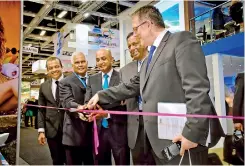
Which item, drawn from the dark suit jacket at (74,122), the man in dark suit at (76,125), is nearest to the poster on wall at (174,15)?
the man in dark suit at (76,125)

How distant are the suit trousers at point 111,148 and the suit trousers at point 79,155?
0.78 ft

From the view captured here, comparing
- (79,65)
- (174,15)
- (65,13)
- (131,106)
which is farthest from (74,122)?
(65,13)

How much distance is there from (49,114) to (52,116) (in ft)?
0.17

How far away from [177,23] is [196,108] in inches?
133

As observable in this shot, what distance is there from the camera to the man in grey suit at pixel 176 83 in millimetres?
1351

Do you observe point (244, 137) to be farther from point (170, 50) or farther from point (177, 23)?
point (177, 23)

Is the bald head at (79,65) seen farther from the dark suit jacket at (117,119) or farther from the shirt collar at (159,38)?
the shirt collar at (159,38)

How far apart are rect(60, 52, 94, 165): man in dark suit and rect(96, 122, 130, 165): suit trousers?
25 centimetres

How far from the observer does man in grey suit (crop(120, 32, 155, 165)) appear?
2.19 meters

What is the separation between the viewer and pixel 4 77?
3.01 metres

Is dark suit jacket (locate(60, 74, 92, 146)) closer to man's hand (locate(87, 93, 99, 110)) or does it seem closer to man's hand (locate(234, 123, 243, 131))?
man's hand (locate(87, 93, 99, 110))

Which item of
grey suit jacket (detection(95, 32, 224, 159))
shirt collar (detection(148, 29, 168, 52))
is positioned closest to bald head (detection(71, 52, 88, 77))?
grey suit jacket (detection(95, 32, 224, 159))


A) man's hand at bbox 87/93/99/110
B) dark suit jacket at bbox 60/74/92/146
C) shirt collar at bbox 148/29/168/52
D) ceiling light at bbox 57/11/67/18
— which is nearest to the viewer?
shirt collar at bbox 148/29/168/52

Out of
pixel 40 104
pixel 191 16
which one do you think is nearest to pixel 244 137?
pixel 40 104
